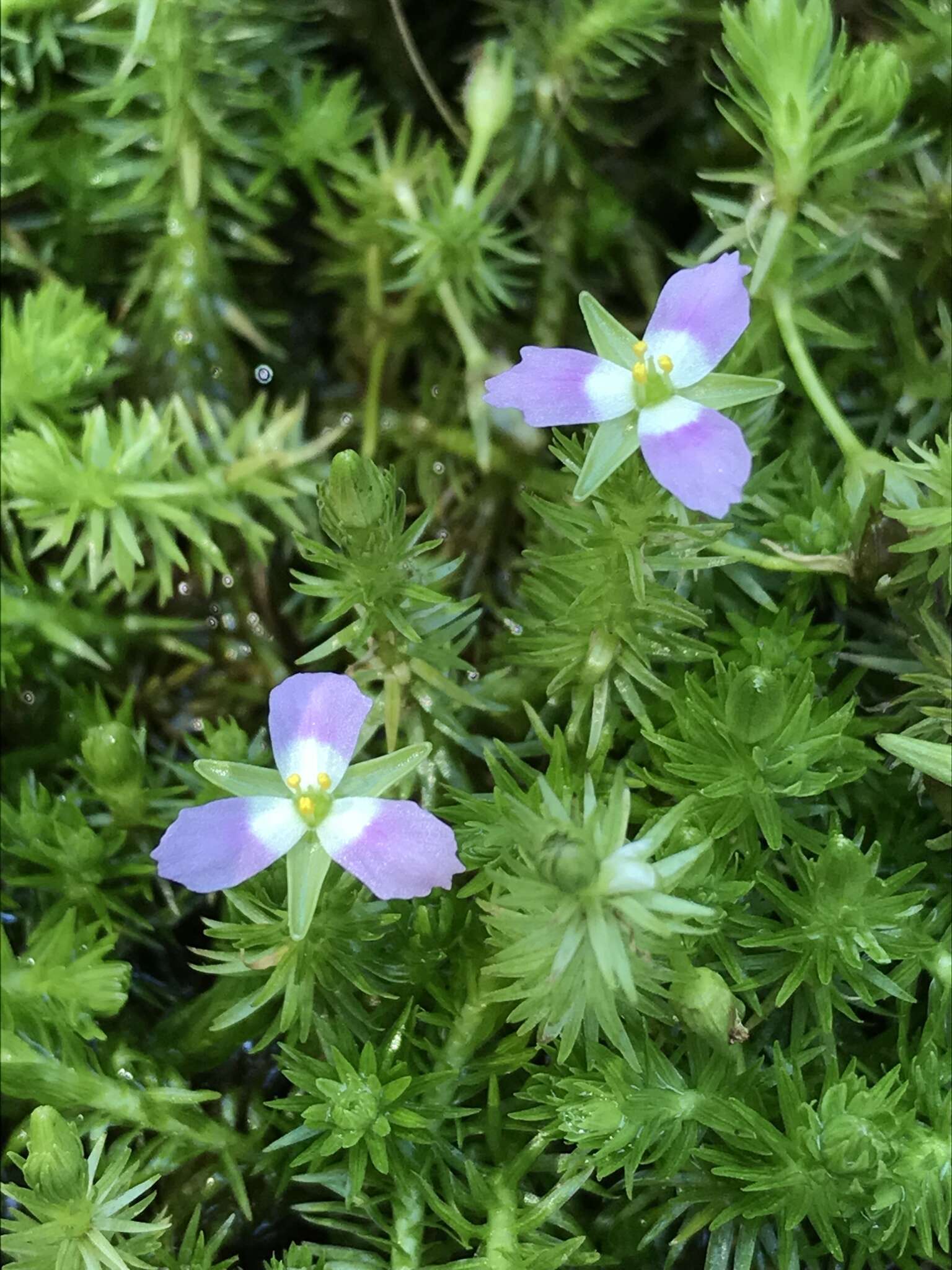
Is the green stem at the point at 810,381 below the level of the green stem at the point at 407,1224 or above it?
above

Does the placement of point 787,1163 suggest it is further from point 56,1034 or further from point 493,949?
point 56,1034

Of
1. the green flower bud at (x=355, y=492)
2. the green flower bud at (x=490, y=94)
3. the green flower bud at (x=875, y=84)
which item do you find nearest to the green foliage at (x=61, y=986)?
the green flower bud at (x=355, y=492)

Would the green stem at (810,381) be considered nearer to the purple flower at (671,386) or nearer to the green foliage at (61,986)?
the purple flower at (671,386)

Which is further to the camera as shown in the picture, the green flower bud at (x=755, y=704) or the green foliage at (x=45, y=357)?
the green foliage at (x=45, y=357)

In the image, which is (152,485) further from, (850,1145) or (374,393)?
(850,1145)

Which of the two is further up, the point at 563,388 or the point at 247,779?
the point at 563,388

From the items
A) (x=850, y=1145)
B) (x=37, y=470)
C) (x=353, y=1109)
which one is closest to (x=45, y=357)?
(x=37, y=470)

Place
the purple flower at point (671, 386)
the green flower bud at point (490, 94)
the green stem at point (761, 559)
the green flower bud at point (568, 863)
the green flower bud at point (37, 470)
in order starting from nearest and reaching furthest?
the green flower bud at point (568, 863) → the purple flower at point (671, 386) → the green stem at point (761, 559) → the green flower bud at point (37, 470) → the green flower bud at point (490, 94)

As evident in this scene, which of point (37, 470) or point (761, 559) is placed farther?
point (37, 470)
